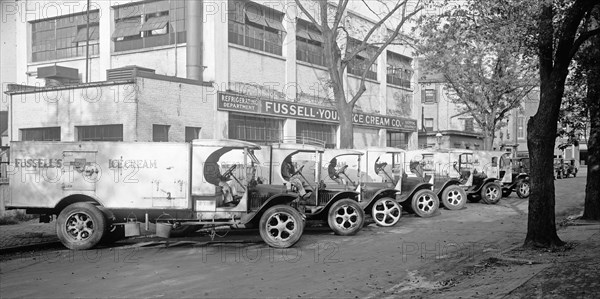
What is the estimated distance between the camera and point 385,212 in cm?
1525

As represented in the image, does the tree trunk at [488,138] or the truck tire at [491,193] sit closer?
the truck tire at [491,193]

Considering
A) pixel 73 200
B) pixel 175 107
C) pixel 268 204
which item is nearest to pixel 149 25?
pixel 175 107

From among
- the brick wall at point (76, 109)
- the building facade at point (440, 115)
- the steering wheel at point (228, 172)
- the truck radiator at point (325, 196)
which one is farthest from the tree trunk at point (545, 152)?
the building facade at point (440, 115)

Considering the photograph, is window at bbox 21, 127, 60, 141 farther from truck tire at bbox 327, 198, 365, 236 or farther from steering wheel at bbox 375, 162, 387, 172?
truck tire at bbox 327, 198, 365, 236

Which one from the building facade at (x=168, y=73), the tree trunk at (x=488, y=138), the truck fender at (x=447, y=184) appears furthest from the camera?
the tree trunk at (x=488, y=138)

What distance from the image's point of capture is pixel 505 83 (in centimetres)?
3262

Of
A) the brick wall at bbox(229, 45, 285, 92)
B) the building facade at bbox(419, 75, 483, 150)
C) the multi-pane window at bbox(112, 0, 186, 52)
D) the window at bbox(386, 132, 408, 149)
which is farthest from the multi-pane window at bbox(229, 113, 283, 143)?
the building facade at bbox(419, 75, 483, 150)

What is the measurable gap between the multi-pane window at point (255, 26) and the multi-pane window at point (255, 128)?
3.47 meters

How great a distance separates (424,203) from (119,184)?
10000mm

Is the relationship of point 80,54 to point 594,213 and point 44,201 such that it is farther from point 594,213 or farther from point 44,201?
point 594,213

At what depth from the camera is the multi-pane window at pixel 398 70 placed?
39.7 meters

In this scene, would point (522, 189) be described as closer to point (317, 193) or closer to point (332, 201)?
point (332, 201)

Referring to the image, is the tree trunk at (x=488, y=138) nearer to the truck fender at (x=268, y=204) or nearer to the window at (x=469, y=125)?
the window at (x=469, y=125)

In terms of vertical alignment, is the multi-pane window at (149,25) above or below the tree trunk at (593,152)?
above
